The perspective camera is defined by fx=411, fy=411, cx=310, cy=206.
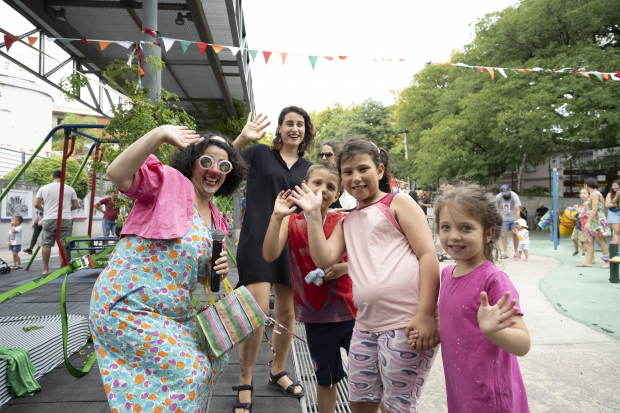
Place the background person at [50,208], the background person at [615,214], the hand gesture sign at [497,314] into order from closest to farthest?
the hand gesture sign at [497,314] < the background person at [50,208] < the background person at [615,214]

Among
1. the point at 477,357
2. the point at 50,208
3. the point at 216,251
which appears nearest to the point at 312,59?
the point at 50,208

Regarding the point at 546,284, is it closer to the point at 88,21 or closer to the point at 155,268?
the point at 155,268

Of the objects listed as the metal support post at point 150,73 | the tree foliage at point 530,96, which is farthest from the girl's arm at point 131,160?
the tree foliage at point 530,96

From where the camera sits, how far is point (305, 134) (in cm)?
308

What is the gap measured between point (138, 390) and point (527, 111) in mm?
19333

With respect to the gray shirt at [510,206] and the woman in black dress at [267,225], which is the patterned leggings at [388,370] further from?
the gray shirt at [510,206]

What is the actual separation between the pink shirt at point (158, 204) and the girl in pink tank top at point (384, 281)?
0.51m

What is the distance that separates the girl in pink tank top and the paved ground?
111 cm

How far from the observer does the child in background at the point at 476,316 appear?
52.9 inches

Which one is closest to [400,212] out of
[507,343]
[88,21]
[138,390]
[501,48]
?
[507,343]

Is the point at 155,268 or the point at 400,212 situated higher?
the point at 400,212

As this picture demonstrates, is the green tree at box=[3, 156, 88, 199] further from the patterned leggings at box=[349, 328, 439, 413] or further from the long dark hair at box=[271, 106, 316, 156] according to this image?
the patterned leggings at box=[349, 328, 439, 413]

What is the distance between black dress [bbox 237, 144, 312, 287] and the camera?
9.04ft

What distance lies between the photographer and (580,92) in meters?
16.5
